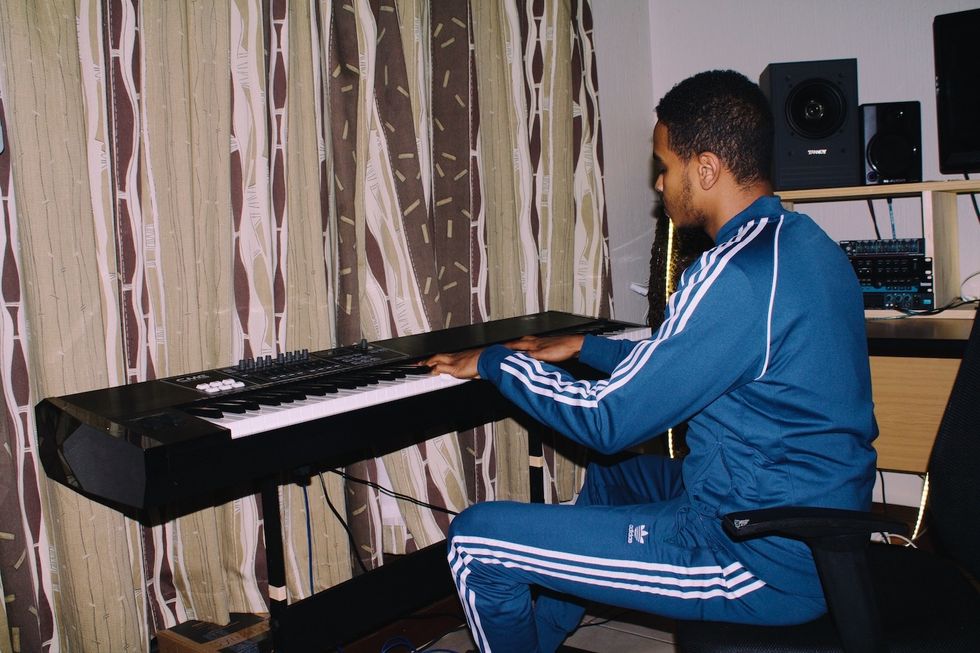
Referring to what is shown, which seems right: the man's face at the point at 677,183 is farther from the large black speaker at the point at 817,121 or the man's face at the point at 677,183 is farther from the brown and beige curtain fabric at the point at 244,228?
the large black speaker at the point at 817,121

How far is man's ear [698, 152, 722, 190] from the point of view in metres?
1.39

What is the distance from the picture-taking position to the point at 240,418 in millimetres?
1279

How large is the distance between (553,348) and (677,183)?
1.58ft

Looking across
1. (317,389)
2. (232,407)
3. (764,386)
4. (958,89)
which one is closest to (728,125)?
(764,386)

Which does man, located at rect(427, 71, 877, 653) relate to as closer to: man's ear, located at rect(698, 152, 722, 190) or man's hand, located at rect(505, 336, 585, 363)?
man's ear, located at rect(698, 152, 722, 190)

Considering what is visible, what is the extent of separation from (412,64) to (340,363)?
97 cm

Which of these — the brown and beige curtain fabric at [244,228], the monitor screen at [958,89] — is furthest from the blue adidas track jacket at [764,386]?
the monitor screen at [958,89]

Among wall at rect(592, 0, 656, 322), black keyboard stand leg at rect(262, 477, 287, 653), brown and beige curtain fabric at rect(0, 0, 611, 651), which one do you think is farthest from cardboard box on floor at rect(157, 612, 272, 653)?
wall at rect(592, 0, 656, 322)

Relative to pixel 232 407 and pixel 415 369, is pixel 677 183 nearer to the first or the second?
pixel 415 369

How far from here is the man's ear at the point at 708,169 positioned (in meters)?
1.39

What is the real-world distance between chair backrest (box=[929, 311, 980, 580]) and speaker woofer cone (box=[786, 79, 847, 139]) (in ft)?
4.69

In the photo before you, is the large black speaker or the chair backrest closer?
the chair backrest

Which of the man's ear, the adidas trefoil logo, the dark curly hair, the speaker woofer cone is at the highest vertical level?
the speaker woofer cone

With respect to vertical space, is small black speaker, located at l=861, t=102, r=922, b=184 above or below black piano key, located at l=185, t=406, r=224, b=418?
above
